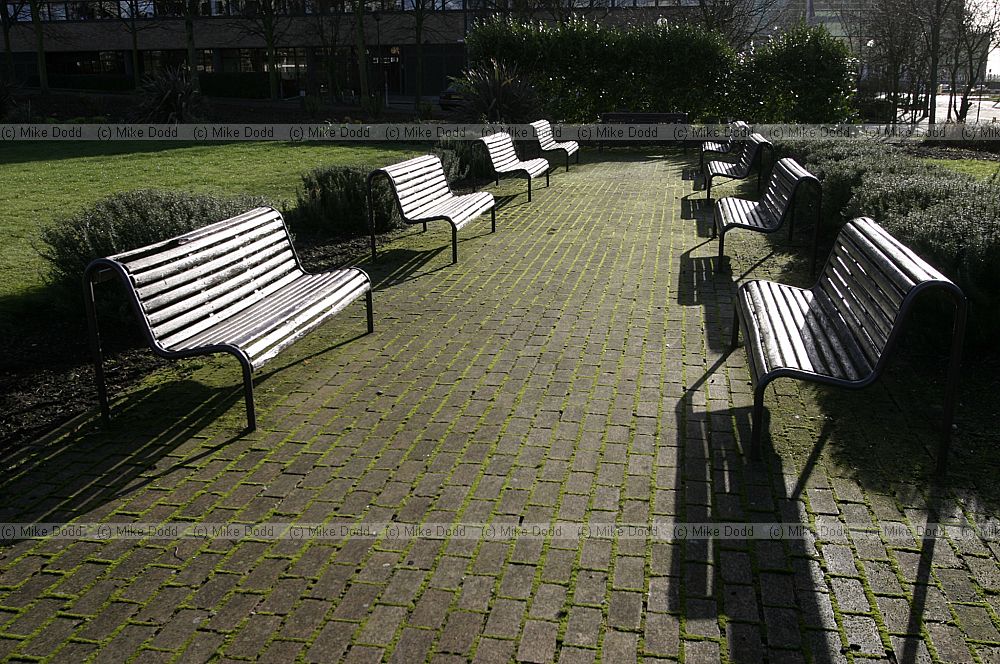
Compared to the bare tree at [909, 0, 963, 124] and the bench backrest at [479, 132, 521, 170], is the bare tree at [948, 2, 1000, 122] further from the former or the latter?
the bench backrest at [479, 132, 521, 170]

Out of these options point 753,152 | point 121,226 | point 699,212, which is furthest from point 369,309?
point 753,152

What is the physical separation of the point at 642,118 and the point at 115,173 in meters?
12.3

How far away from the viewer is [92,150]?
2147 cm

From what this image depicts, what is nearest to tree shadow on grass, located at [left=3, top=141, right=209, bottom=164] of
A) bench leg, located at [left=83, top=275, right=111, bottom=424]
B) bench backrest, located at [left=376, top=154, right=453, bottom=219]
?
bench backrest, located at [left=376, top=154, right=453, bottom=219]

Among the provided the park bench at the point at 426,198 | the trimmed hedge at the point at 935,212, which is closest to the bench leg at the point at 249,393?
the park bench at the point at 426,198

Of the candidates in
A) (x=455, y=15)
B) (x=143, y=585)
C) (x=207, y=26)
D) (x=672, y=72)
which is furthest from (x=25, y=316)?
(x=207, y=26)

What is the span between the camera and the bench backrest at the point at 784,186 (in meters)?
7.90

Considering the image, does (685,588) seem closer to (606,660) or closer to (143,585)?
(606,660)

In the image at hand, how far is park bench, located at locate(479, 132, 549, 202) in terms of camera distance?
41.6 ft

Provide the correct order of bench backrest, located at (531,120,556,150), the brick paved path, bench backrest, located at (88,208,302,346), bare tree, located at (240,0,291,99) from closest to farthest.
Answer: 1. the brick paved path
2. bench backrest, located at (88,208,302,346)
3. bench backrest, located at (531,120,556,150)
4. bare tree, located at (240,0,291,99)

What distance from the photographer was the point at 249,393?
4.72 m

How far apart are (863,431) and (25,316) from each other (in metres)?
6.11

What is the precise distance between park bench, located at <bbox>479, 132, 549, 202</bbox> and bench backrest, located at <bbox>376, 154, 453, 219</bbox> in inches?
103

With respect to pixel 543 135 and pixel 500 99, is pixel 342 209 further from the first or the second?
pixel 500 99
